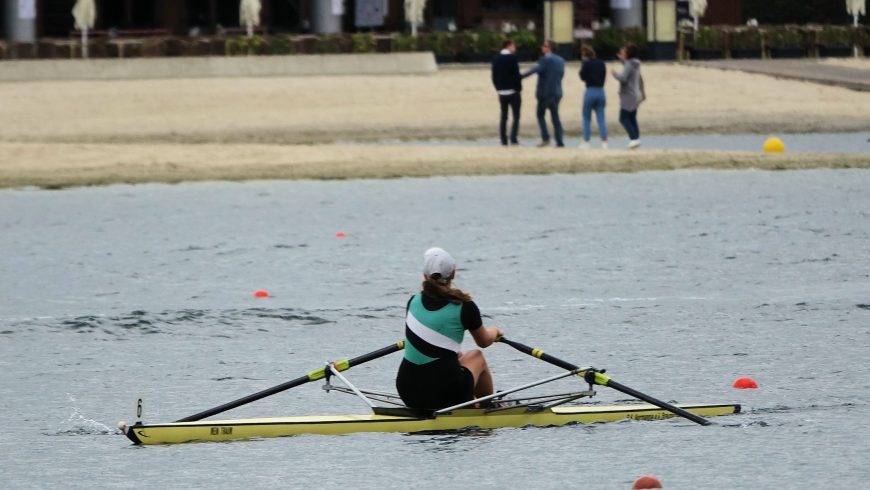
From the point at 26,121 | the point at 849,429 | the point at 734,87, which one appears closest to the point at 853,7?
the point at 734,87

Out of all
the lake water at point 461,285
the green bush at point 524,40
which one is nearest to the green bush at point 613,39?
the green bush at point 524,40

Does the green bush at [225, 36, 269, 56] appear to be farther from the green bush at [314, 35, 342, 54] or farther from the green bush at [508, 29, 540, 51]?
the green bush at [508, 29, 540, 51]

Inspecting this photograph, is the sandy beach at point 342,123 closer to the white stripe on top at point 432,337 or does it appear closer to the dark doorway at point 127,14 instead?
the dark doorway at point 127,14

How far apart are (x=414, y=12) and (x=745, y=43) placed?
29.7ft

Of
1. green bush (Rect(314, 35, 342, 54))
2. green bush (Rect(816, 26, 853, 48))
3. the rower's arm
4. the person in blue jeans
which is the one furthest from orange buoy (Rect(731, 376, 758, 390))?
green bush (Rect(816, 26, 853, 48))

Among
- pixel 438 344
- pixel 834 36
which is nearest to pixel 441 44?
pixel 834 36

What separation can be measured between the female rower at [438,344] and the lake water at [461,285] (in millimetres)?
341

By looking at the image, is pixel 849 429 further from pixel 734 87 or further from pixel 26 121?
pixel 734 87

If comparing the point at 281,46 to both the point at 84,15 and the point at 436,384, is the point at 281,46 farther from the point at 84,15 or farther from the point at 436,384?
the point at 436,384

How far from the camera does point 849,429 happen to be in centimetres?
1300

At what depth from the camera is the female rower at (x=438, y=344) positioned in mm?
12445

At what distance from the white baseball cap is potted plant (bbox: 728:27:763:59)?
125 feet

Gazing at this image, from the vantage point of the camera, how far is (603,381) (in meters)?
12.6

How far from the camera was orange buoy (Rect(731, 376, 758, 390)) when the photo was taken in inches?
567
